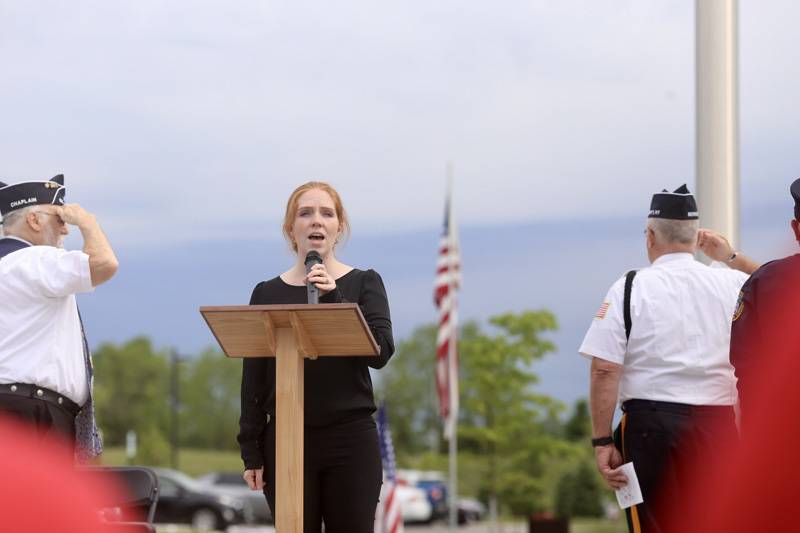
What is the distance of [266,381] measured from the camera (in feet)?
16.4

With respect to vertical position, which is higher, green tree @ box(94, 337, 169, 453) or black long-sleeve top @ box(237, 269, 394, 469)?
black long-sleeve top @ box(237, 269, 394, 469)

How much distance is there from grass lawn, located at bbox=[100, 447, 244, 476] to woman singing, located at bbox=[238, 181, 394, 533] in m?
70.6

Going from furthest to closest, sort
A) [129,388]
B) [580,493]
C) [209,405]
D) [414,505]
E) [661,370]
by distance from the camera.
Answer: [209,405] → [129,388] → [414,505] → [580,493] → [661,370]

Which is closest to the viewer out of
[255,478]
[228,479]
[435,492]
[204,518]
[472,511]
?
[255,478]

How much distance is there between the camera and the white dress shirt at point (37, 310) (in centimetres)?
474

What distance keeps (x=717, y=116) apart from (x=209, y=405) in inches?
3837

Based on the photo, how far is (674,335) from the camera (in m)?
5.02

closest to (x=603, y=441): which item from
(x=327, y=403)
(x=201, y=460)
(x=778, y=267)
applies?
(x=327, y=403)

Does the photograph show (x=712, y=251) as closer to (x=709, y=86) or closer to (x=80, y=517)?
(x=709, y=86)

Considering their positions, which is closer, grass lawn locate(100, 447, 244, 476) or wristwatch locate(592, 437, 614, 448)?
wristwatch locate(592, 437, 614, 448)

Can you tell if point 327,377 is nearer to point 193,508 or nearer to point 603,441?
point 603,441

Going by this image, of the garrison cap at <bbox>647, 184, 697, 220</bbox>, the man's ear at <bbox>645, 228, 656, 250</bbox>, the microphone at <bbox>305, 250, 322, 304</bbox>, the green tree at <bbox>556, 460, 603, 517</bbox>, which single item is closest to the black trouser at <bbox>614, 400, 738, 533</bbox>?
the man's ear at <bbox>645, 228, 656, 250</bbox>

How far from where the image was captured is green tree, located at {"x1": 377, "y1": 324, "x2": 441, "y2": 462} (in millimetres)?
80875

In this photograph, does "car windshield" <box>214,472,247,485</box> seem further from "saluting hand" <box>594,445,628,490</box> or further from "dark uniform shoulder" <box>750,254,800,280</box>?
"dark uniform shoulder" <box>750,254,800,280</box>
